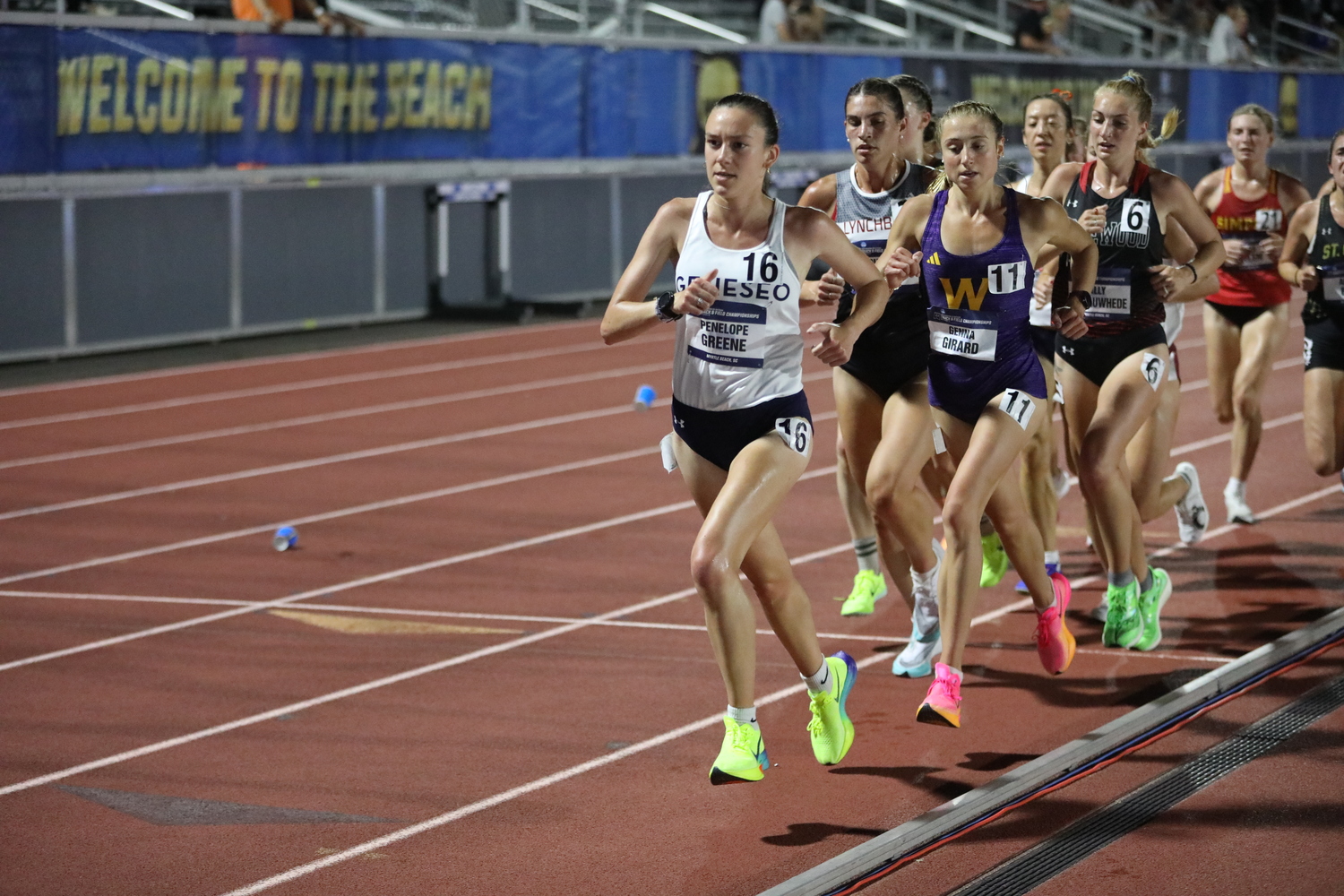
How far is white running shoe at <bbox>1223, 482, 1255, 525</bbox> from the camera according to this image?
30.6 ft

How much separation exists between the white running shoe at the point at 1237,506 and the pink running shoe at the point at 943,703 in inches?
169

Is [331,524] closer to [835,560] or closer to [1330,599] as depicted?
[835,560]

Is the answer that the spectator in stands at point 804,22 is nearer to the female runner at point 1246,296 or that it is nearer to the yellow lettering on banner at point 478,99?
the yellow lettering on banner at point 478,99

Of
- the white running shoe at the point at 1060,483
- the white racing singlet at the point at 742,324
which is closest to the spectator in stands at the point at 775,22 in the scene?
the white running shoe at the point at 1060,483

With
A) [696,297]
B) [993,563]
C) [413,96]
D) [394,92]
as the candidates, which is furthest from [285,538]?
[413,96]

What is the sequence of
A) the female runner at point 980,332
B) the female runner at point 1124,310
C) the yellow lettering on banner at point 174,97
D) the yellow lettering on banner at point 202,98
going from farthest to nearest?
the yellow lettering on banner at point 202,98
the yellow lettering on banner at point 174,97
the female runner at point 1124,310
the female runner at point 980,332

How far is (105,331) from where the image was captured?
16.1 m

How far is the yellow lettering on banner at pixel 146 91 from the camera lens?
15.2m

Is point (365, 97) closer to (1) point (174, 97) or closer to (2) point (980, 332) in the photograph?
(1) point (174, 97)

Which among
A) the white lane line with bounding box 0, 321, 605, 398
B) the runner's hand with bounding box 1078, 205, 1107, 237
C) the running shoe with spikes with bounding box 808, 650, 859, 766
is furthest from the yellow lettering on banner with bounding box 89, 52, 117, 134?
the running shoe with spikes with bounding box 808, 650, 859, 766

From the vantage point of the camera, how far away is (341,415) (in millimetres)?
13281

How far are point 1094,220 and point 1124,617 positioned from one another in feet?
5.23

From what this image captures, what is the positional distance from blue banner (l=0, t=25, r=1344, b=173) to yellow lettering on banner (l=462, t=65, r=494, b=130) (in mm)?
22

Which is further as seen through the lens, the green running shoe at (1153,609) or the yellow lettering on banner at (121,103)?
the yellow lettering on banner at (121,103)
